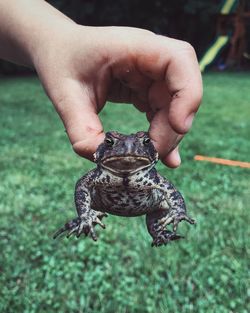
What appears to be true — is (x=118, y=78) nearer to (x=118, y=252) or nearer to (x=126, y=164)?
(x=126, y=164)

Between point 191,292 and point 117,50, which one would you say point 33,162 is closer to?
point 191,292

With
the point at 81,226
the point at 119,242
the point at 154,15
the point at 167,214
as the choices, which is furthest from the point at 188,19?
the point at 81,226

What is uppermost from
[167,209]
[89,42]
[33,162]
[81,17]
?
[89,42]

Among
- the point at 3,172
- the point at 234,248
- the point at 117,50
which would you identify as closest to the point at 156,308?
the point at 234,248

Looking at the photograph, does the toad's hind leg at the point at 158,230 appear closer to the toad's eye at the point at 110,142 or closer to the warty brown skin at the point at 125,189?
the warty brown skin at the point at 125,189

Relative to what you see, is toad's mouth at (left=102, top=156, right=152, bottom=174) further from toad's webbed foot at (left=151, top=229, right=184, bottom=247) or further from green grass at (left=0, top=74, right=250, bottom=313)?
green grass at (left=0, top=74, right=250, bottom=313)
